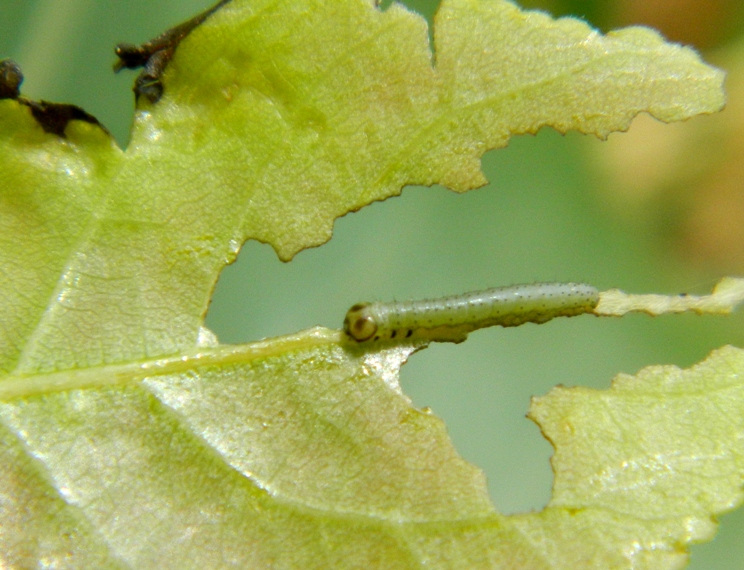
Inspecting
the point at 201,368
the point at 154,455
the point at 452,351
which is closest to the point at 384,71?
the point at 201,368

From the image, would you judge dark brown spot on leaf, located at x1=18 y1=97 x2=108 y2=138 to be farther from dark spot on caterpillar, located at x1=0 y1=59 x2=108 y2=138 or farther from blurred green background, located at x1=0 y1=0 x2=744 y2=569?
blurred green background, located at x1=0 y1=0 x2=744 y2=569

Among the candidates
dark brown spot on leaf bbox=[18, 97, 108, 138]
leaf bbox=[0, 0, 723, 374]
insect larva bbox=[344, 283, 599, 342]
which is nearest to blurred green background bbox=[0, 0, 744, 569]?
insect larva bbox=[344, 283, 599, 342]

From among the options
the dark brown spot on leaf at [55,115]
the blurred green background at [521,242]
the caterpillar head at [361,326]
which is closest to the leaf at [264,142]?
the dark brown spot on leaf at [55,115]

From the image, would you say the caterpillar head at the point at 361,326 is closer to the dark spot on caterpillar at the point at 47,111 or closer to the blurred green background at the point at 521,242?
the dark spot on caterpillar at the point at 47,111

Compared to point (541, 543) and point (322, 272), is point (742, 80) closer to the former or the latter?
point (322, 272)

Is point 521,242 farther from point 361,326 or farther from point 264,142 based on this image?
point 264,142

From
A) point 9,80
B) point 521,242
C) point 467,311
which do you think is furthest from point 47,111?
point 521,242
